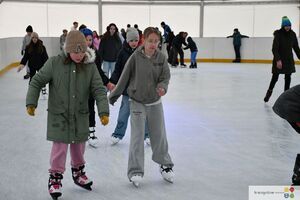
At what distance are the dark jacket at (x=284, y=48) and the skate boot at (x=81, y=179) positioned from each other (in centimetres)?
466

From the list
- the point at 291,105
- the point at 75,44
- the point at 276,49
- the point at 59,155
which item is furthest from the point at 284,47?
the point at 59,155

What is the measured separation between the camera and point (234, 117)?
7.12m

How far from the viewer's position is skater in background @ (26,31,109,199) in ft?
11.5

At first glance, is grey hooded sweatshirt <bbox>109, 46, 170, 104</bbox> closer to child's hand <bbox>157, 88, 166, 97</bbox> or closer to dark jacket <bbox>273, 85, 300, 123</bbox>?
child's hand <bbox>157, 88, 166, 97</bbox>

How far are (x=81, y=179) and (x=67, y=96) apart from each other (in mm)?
692

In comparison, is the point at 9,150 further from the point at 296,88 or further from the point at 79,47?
the point at 296,88

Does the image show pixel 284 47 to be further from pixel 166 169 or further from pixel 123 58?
pixel 166 169

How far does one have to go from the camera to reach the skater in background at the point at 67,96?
11.5 feet

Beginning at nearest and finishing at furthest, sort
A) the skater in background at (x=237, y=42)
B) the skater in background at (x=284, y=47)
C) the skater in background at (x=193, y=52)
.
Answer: the skater in background at (x=284, y=47), the skater in background at (x=193, y=52), the skater in background at (x=237, y=42)

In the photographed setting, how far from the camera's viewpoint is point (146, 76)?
154 inches

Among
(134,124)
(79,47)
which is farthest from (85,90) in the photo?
(134,124)

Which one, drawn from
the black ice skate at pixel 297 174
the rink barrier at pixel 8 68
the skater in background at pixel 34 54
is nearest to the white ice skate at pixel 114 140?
the black ice skate at pixel 297 174

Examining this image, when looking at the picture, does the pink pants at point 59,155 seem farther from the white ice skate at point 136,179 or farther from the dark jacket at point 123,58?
the dark jacket at point 123,58

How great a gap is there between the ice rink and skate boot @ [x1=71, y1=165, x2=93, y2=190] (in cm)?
5
